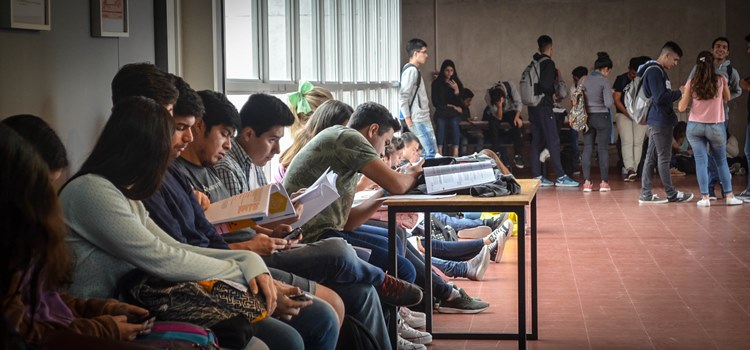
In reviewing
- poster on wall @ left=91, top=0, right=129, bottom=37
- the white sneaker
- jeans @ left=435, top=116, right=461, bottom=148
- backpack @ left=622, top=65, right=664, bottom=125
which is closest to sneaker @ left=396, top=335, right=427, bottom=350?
poster on wall @ left=91, top=0, right=129, bottom=37

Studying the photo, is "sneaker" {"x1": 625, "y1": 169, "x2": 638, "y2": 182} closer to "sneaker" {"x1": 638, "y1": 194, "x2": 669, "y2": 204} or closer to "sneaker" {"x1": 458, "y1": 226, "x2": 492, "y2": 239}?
"sneaker" {"x1": 638, "y1": 194, "x2": 669, "y2": 204}

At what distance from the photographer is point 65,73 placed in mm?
3895

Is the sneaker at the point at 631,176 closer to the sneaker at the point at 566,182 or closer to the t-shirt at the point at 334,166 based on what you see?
the sneaker at the point at 566,182

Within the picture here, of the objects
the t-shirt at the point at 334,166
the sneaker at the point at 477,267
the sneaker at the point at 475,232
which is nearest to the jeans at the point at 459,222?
the sneaker at the point at 475,232

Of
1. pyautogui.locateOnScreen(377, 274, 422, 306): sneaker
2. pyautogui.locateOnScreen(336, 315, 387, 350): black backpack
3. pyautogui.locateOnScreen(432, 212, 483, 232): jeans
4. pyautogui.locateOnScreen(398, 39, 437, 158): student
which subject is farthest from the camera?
pyautogui.locateOnScreen(398, 39, 437, 158): student

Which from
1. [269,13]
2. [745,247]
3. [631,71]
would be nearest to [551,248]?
[745,247]

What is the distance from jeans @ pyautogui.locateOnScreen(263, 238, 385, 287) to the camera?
3896 millimetres

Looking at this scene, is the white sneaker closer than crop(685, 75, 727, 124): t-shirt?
No

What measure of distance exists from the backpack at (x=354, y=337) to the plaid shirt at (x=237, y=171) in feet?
2.18

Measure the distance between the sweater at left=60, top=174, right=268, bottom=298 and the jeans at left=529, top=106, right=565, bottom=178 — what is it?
10.6 meters

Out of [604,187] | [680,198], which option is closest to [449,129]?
[604,187]

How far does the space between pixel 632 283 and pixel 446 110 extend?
7.84 metres

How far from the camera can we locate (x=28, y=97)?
11.9 ft

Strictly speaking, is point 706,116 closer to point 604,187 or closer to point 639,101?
point 639,101
